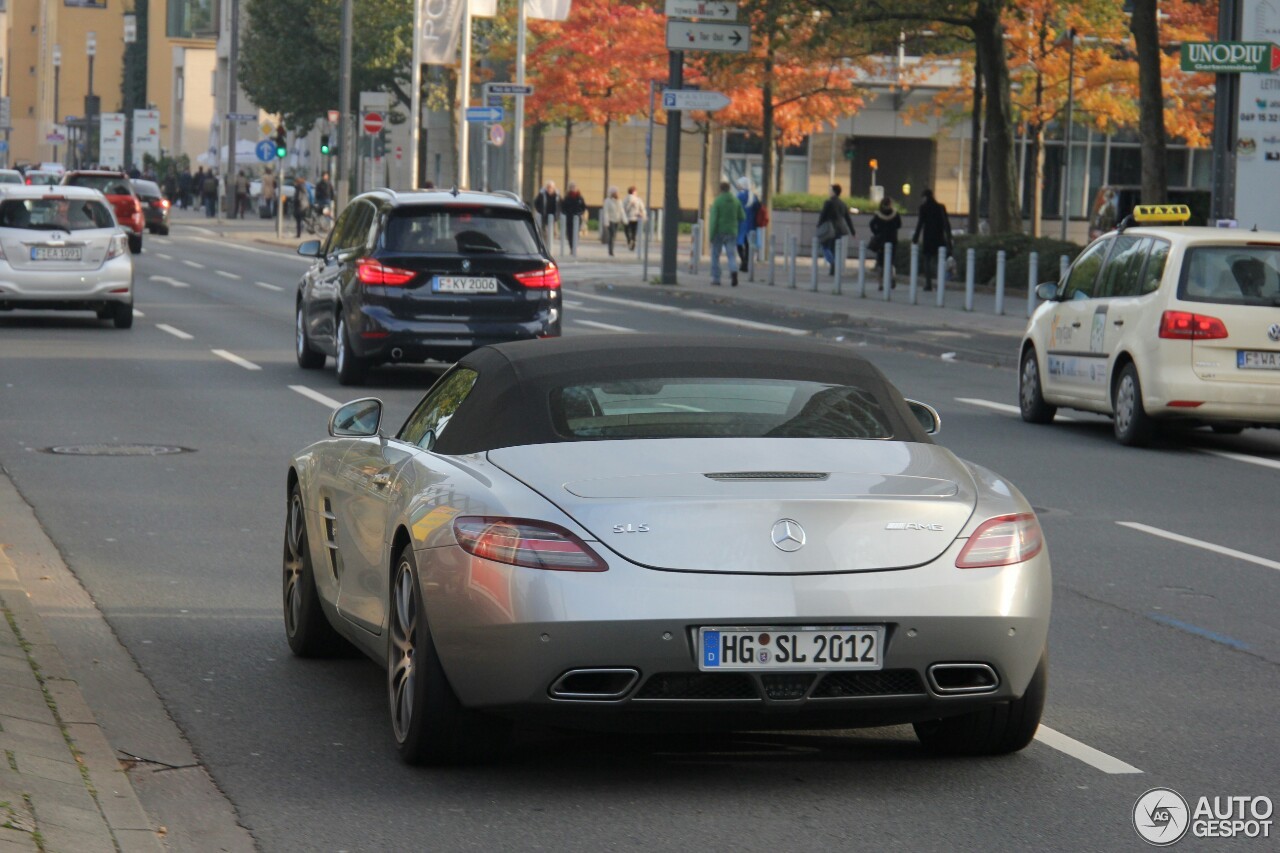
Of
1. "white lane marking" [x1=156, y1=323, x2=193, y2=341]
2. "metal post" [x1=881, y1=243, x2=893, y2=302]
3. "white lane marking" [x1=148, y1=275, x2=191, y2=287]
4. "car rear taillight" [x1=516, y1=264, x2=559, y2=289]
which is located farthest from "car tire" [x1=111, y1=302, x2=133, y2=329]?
"metal post" [x1=881, y1=243, x2=893, y2=302]

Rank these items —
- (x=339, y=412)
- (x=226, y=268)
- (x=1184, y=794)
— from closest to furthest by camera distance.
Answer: (x=1184, y=794)
(x=339, y=412)
(x=226, y=268)

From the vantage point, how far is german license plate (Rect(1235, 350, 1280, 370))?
15711 mm

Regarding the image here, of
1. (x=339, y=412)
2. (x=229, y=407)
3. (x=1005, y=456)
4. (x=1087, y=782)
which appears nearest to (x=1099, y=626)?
(x=1087, y=782)

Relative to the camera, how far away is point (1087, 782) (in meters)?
6.17

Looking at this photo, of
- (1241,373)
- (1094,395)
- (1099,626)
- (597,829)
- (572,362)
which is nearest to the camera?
(597,829)

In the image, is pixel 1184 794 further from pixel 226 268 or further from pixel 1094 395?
pixel 226 268

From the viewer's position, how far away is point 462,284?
753 inches

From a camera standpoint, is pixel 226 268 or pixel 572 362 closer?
pixel 572 362

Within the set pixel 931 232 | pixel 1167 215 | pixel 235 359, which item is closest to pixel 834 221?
pixel 931 232

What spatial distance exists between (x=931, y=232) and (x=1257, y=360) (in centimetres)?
2343

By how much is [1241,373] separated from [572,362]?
10163mm

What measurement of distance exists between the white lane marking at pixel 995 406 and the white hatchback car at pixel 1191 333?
5.95ft

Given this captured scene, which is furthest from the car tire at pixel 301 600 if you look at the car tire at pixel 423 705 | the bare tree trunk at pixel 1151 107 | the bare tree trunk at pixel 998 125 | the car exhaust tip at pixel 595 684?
the bare tree trunk at pixel 998 125

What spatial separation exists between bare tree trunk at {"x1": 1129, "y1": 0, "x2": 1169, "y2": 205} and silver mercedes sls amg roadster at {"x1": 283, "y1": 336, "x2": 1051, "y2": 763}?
25.2 metres
